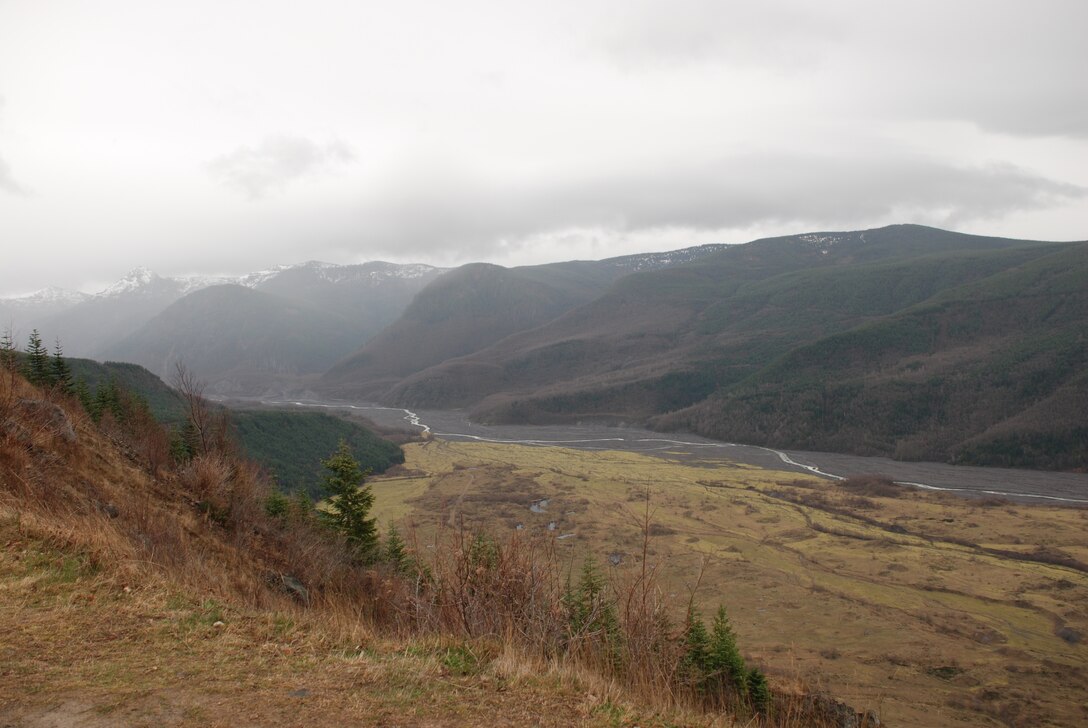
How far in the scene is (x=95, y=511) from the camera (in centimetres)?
998

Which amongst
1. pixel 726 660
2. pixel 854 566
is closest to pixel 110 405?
pixel 726 660

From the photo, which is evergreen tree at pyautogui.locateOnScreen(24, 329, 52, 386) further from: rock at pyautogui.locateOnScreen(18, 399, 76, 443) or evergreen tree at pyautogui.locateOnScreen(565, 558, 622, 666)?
evergreen tree at pyautogui.locateOnScreen(565, 558, 622, 666)

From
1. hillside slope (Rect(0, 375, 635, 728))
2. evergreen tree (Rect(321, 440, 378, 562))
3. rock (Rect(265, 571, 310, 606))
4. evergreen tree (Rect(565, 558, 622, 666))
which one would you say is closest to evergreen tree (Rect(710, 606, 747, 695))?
evergreen tree (Rect(565, 558, 622, 666))

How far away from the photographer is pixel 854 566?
1655 inches

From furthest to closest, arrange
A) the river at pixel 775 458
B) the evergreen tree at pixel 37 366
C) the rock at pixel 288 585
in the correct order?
the river at pixel 775 458
the evergreen tree at pixel 37 366
the rock at pixel 288 585

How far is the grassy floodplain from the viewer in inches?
999

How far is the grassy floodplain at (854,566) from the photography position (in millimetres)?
25375

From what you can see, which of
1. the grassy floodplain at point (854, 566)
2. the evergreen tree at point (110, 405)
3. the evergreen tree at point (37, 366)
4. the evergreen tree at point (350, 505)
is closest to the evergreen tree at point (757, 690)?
the grassy floodplain at point (854, 566)

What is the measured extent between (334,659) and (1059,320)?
151553 millimetres

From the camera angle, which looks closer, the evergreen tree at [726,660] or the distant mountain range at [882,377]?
the evergreen tree at [726,660]

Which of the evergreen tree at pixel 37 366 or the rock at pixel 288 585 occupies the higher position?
the evergreen tree at pixel 37 366

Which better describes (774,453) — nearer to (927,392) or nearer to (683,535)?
(927,392)

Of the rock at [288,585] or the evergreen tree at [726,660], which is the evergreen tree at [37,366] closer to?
the rock at [288,585]

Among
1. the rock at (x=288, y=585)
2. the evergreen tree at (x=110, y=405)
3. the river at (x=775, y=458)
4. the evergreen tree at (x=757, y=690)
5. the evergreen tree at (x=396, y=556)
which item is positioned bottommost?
the river at (x=775, y=458)
